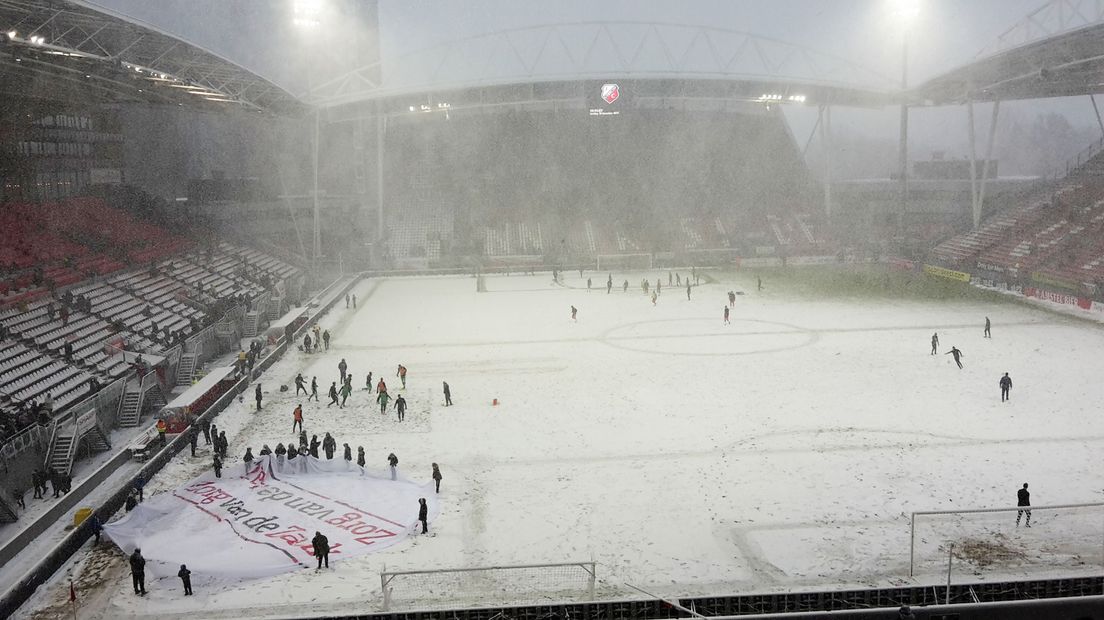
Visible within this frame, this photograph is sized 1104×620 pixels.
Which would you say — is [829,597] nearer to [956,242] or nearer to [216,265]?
[216,265]

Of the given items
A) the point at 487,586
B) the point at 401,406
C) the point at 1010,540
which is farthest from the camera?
the point at 401,406

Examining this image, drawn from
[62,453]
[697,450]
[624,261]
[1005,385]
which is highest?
[624,261]

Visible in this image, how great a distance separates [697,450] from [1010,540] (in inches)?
301

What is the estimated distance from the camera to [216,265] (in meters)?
45.6

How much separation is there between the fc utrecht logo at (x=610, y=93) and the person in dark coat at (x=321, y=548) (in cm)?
5403

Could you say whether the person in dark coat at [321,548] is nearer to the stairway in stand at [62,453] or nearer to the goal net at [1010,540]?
the stairway in stand at [62,453]

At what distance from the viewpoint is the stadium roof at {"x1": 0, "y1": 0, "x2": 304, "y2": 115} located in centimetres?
2662

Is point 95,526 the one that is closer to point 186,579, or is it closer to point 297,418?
point 186,579

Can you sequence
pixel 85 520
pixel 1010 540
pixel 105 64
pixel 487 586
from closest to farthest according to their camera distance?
pixel 487 586 → pixel 1010 540 → pixel 85 520 → pixel 105 64

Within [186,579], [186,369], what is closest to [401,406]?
[186,579]

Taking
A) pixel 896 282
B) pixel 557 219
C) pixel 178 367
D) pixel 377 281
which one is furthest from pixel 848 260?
pixel 178 367

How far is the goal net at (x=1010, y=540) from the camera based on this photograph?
1469cm

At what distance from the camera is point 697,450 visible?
21.4 meters

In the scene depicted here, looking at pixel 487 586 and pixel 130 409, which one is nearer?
pixel 487 586
